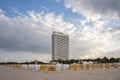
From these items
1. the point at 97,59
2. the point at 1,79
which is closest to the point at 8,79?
the point at 1,79

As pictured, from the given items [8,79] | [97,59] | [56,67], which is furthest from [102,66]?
[97,59]

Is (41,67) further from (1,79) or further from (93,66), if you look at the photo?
(1,79)

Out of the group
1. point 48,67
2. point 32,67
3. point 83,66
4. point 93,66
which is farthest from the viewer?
point 93,66

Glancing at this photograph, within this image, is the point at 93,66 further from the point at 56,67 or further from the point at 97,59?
the point at 97,59

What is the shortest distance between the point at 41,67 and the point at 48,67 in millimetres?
2199

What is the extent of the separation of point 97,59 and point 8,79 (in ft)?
496

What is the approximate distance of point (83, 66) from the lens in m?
54.2

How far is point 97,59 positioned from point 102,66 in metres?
105

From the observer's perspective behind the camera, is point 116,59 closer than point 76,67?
No

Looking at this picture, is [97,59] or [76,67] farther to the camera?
[97,59]

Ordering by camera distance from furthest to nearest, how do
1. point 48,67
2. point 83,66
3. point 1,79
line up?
point 83,66, point 48,67, point 1,79

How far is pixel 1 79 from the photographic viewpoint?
16.7 metres

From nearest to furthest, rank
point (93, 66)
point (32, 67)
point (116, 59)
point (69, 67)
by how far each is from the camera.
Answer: point (32, 67), point (69, 67), point (93, 66), point (116, 59)

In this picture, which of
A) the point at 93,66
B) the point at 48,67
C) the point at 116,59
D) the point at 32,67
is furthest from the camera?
the point at 116,59
